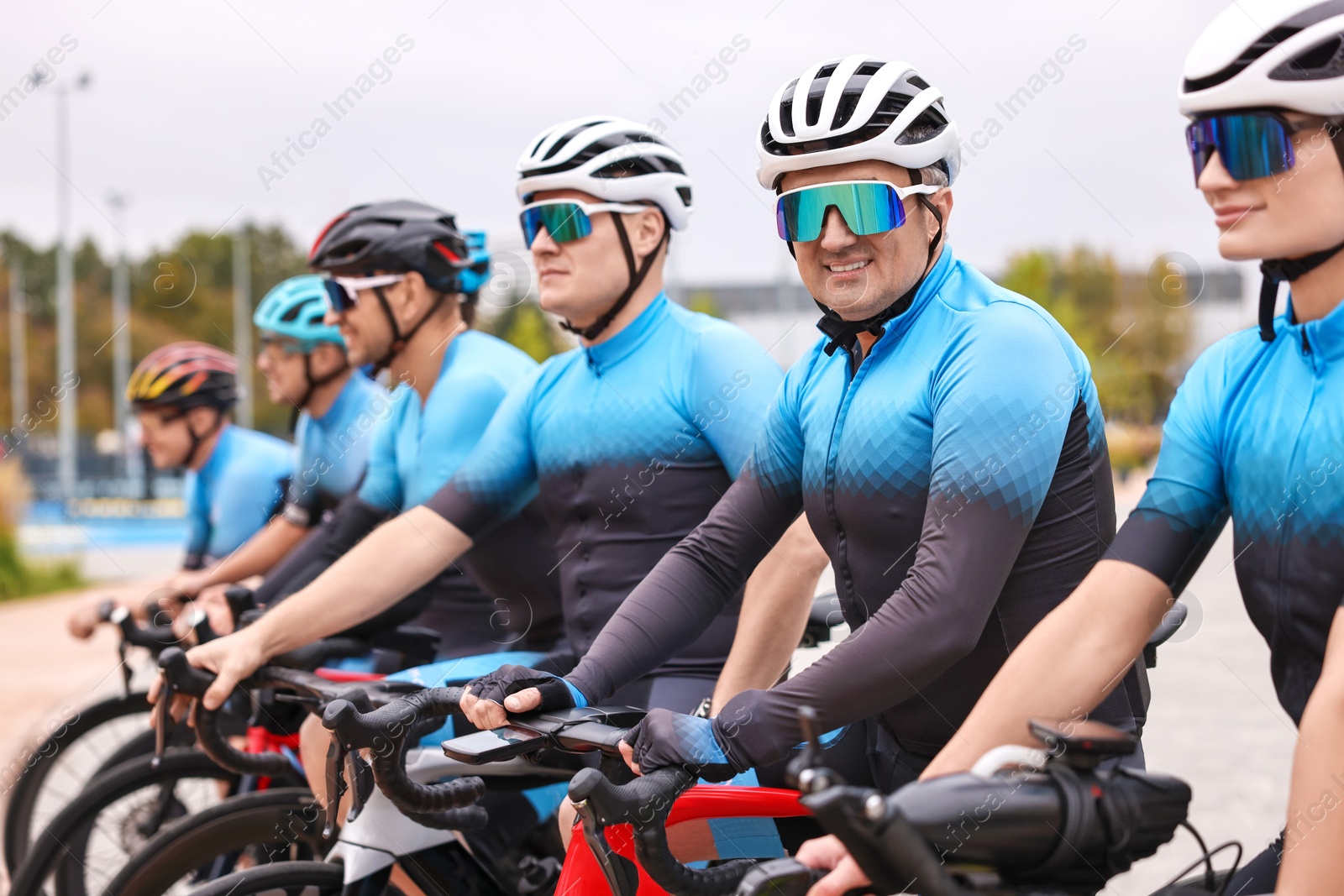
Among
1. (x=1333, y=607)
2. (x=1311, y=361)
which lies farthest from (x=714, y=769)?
(x=1311, y=361)

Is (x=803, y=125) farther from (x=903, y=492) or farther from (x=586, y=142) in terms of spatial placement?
(x=586, y=142)

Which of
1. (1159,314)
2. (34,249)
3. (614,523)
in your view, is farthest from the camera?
(34,249)

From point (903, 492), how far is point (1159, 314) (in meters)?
61.3

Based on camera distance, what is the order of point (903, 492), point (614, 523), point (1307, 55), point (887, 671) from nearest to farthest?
point (1307, 55) < point (887, 671) < point (903, 492) < point (614, 523)

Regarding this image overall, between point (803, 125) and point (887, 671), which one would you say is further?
point (803, 125)

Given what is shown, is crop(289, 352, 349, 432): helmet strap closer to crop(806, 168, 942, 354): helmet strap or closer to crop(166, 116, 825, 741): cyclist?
crop(166, 116, 825, 741): cyclist

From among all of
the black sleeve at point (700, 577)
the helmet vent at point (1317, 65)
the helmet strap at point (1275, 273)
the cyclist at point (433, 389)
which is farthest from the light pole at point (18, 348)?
the helmet vent at point (1317, 65)

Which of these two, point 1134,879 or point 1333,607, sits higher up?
point 1333,607

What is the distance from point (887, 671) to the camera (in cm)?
217

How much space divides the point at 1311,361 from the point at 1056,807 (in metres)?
0.85

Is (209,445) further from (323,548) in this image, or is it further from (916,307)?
(916,307)

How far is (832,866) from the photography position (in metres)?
1.84

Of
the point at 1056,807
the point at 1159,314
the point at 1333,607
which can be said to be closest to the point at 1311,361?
the point at 1333,607

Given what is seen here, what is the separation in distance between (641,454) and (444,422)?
981 millimetres
